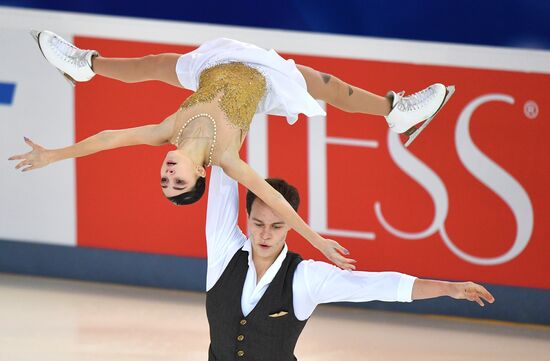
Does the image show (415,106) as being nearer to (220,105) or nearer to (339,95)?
(339,95)

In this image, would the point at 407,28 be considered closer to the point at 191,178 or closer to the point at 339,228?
the point at 339,228

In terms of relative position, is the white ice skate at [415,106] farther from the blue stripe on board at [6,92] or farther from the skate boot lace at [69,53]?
the blue stripe on board at [6,92]

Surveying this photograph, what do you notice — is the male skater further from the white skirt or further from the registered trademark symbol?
the registered trademark symbol

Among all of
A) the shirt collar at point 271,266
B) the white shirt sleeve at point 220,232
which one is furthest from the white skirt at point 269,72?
the shirt collar at point 271,266

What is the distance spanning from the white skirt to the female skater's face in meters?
0.78

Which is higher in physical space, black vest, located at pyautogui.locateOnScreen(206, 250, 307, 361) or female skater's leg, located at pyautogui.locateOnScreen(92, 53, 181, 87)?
female skater's leg, located at pyautogui.locateOnScreen(92, 53, 181, 87)

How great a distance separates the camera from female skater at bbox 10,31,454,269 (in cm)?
482

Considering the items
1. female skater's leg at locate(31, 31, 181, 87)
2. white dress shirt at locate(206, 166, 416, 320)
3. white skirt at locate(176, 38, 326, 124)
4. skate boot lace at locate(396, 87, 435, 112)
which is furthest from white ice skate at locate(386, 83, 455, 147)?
white dress shirt at locate(206, 166, 416, 320)

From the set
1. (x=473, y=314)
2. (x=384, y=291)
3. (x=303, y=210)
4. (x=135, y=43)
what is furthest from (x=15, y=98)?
(x=384, y=291)

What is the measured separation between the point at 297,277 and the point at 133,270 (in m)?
3.18

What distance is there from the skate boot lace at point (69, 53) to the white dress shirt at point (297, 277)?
1.28 m

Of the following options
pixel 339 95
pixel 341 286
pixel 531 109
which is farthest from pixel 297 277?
pixel 531 109

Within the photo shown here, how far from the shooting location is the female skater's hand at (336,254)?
443 cm

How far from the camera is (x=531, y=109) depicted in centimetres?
679
